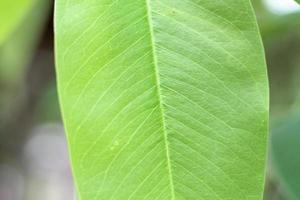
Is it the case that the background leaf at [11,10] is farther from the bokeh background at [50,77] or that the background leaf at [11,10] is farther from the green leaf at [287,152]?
the green leaf at [287,152]

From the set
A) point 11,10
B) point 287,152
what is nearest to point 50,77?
point 11,10

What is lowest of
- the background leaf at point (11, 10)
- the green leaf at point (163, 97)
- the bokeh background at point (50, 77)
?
the bokeh background at point (50, 77)

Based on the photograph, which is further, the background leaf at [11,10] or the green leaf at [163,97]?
the background leaf at [11,10]

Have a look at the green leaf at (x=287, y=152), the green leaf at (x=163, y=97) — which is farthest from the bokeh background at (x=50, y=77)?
the green leaf at (x=163, y=97)

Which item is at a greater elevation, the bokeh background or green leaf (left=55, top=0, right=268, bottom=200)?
green leaf (left=55, top=0, right=268, bottom=200)

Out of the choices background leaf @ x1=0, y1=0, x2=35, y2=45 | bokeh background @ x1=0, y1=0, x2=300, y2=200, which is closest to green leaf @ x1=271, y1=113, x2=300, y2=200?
bokeh background @ x1=0, y1=0, x2=300, y2=200

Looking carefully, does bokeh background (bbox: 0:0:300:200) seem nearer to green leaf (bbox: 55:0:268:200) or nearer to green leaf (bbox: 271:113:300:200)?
green leaf (bbox: 271:113:300:200)
